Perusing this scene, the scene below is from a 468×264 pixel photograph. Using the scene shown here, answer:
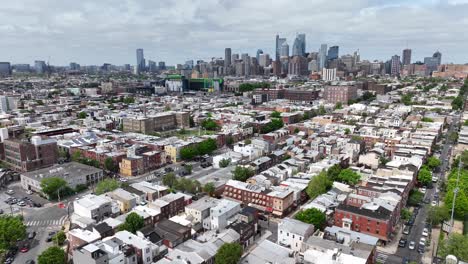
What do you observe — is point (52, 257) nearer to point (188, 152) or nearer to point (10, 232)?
point (10, 232)

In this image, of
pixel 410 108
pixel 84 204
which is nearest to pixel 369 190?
pixel 84 204

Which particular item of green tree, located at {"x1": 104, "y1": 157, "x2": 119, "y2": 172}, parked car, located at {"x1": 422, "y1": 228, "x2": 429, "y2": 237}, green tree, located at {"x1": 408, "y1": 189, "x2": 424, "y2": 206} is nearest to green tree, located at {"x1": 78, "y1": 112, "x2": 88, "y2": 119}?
green tree, located at {"x1": 104, "y1": 157, "x2": 119, "y2": 172}

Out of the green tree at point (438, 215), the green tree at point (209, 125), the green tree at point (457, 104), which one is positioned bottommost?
the green tree at point (438, 215)

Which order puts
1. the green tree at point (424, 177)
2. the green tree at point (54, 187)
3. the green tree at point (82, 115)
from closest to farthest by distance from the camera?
the green tree at point (54, 187)
the green tree at point (424, 177)
the green tree at point (82, 115)

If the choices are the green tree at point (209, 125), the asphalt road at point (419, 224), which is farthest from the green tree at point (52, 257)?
the green tree at point (209, 125)

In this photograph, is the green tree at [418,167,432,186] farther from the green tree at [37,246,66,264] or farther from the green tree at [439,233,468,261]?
the green tree at [37,246,66,264]

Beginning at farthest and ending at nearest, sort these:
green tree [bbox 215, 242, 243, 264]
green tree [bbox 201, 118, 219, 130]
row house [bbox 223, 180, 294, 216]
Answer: green tree [bbox 201, 118, 219, 130] → row house [bbox 223, 180, 294, 216] → green tree [bbox 215, 242, 243, 264]

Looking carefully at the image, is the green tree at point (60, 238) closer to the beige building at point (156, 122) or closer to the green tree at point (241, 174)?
the green tree at point (241, 174)
